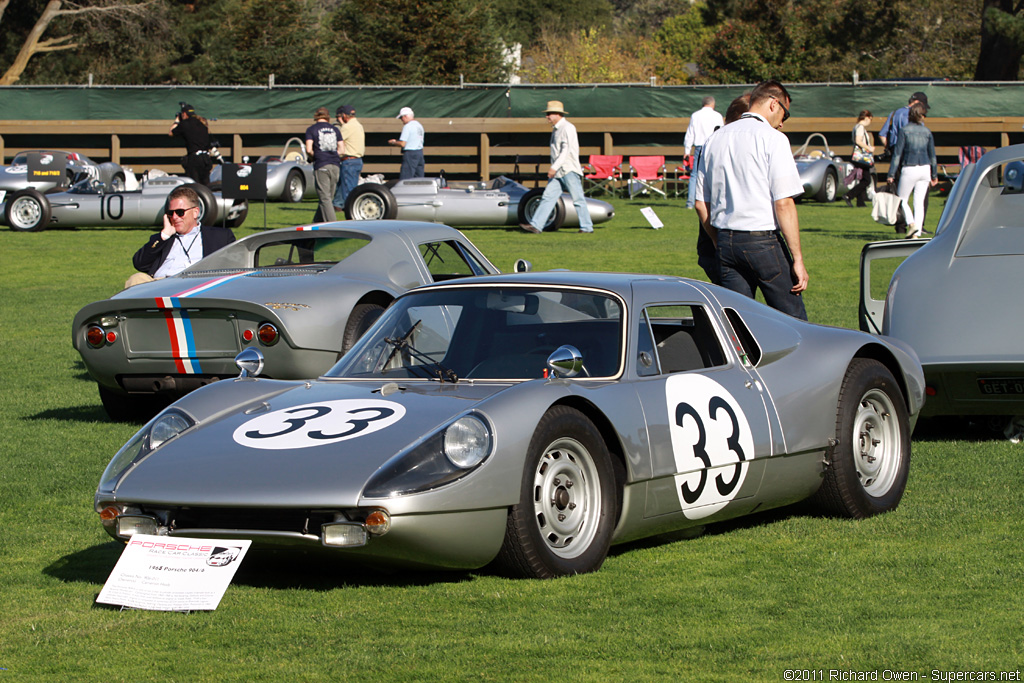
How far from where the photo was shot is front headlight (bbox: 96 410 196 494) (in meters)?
4.95

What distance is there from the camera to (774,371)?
19.3 feet

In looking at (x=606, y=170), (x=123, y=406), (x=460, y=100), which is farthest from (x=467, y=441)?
(x=460, y=100)

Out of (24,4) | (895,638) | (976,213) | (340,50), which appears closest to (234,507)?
(895,638)

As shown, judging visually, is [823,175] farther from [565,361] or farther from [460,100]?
[565,361]

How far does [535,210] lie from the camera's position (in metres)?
21.0

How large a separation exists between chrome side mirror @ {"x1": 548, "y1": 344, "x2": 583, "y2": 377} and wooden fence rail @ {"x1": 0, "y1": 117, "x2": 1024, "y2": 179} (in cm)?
2515

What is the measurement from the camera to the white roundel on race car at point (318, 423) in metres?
4.82

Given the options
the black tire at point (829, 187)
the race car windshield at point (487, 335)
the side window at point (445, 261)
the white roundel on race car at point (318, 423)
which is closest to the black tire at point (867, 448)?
the race car windshield at point (487, 335)

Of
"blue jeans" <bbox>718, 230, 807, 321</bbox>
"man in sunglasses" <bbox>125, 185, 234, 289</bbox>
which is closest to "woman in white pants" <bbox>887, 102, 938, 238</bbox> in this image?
"blue jeans" <bbox>718, 230, 807, 321</bbox>

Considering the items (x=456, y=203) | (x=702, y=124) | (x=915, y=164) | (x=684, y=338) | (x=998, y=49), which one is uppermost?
(x=998, y=49)

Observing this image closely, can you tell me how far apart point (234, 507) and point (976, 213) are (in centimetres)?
512

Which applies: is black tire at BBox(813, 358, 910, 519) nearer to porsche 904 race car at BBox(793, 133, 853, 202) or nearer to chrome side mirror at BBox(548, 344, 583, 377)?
chrome side mirror at BBox(548, 344, 583, 377)

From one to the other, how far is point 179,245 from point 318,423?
5.69m

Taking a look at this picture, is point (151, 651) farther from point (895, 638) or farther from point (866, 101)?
point (866, 101)
